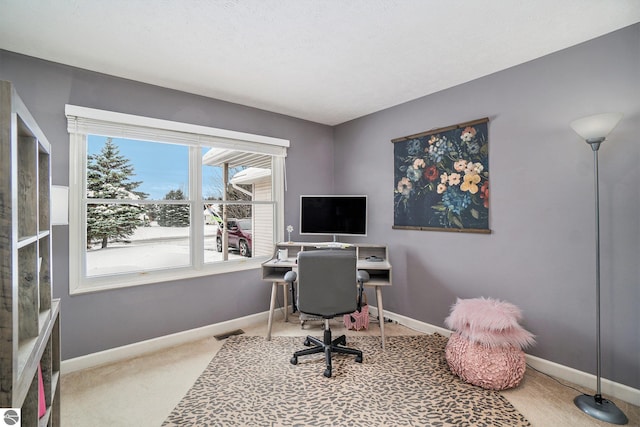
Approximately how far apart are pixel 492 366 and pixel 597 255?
3.44 feet

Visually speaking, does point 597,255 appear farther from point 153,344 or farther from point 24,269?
point 153,344

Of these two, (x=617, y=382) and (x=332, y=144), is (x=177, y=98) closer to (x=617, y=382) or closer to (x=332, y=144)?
(x=332, y=144)

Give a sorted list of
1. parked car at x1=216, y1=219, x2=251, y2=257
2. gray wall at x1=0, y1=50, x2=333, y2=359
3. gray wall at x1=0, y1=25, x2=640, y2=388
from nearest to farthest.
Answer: gray wall at x1=0, y1=25, x2=640, y2=388, gray wall at x1=0, y1=50, x2=333, y2=359, parked car at x1=216, y1=219, x2=251, y2=257

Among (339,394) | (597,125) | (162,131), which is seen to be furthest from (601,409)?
(162,131)

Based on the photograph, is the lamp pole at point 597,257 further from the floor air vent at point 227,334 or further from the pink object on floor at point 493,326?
the floor air vent at point 227,334

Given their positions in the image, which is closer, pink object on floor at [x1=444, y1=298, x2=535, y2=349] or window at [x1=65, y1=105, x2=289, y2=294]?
pink object on floor at [x1=444, y1=298, x2=535, y2=349]

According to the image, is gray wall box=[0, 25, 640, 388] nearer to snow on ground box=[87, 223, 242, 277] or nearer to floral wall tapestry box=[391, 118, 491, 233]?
floral wall tapestry box=[391, 118, 491, 233]

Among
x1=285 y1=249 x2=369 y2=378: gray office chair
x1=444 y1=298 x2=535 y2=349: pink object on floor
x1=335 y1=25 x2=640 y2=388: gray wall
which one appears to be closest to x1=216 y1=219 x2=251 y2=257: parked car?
x1=285 y1=249 x2=369 y2=378: gray office chair

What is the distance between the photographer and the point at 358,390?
7.09 ft

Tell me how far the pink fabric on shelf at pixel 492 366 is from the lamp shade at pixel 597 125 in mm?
1591

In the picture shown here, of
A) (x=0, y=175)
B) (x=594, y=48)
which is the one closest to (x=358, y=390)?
(x=0, y=175)

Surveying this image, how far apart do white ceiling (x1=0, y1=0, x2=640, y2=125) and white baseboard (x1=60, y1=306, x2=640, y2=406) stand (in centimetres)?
246

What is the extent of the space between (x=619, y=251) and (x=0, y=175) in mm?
3206

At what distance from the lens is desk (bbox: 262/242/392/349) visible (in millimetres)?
2896
